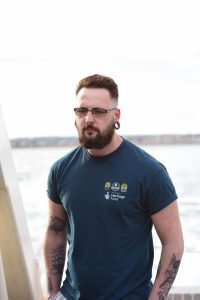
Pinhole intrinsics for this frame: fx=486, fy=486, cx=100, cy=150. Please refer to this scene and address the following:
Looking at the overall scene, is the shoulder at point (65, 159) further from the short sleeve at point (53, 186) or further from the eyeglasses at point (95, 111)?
the eyeglasses at point (95, 111)

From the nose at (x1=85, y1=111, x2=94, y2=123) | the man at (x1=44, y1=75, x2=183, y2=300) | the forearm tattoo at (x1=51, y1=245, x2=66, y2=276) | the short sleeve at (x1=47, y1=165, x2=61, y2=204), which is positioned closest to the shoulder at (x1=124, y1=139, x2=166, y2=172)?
the man at (x1=44, y1=75, x2=183, y2=300)

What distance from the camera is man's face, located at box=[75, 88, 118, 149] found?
2004 mm

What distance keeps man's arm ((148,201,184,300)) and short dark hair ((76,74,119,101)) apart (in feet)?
1.72

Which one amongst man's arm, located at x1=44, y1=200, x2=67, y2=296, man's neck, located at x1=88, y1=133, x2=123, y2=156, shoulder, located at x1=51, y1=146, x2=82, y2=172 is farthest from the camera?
man's arm, located at x1=44, y1=200, x2=67, y2=296

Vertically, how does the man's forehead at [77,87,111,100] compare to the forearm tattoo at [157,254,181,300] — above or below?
above

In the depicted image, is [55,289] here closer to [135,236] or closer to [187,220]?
[135,236]

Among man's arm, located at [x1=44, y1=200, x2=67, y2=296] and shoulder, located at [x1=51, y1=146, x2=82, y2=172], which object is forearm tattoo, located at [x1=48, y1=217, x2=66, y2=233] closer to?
man's arm, located at [x1=44, y1=200, x2=67, y2=296]

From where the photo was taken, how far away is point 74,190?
6.87 ft

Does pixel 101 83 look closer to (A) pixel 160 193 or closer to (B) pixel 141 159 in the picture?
(B) pixel 141 159

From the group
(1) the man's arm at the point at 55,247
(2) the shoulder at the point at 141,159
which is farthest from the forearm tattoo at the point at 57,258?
(2) the shoulder at the point at 141,159

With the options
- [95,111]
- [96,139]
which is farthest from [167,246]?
[95,111]

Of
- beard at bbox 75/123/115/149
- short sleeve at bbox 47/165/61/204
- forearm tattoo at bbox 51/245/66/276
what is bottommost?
forearm tattoo at bbox 51/245/66/276

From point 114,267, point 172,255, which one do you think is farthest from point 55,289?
point 172,255

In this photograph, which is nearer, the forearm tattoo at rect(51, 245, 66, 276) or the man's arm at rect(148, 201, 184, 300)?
the man's arm at rect(148, 201, 184, 300)
